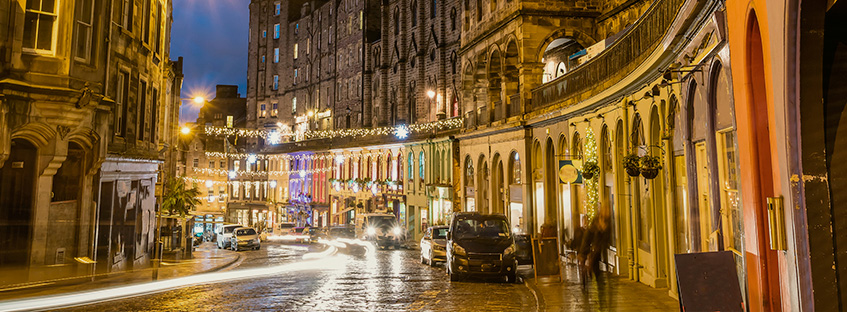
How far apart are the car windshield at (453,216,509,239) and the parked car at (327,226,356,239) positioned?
25768mm

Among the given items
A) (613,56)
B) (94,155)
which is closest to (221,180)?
(94,155)

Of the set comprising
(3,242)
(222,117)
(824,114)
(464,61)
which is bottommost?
(3,242)

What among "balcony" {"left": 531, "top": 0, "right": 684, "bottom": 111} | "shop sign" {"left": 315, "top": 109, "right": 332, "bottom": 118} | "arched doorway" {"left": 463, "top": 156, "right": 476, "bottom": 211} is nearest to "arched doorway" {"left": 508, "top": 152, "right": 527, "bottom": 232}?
"balcony" {"left": 531, "top": 0, "right": 684, "bottom": 111}

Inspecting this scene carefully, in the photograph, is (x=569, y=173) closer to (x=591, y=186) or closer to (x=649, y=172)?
(x=591, y=186)

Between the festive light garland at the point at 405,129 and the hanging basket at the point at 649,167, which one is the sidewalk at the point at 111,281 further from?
the festive light garland at the point at 405,129

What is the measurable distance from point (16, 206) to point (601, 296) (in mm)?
14312

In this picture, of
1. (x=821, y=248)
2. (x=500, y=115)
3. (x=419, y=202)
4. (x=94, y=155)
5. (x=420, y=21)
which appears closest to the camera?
(x=821, y=248)

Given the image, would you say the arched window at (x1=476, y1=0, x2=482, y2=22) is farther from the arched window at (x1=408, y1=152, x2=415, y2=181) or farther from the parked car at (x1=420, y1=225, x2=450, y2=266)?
the arched window at (x1=408, y1=152, x2=415, y2=181)

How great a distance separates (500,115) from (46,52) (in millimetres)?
19275

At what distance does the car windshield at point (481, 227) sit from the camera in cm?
1725

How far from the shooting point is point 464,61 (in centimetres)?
3284

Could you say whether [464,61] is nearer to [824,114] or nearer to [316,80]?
[824,114]

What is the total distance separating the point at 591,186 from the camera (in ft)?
61.9

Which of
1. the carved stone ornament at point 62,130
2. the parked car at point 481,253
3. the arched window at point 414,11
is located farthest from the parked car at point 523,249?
the arched window at point 414,11
